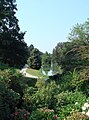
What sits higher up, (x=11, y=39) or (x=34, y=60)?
(x=34, y=60)

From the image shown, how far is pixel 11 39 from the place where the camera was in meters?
36.2

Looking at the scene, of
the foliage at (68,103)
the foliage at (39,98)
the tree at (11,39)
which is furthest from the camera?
the tree at (11,39)

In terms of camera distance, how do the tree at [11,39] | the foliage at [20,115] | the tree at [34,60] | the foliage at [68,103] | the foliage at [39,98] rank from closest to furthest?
the foliage at [20,115], the foliage at [68,103], the foliage at [39,98], the tree at [11,39], the tree at [34,60]

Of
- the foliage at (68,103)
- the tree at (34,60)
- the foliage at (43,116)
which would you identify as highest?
the tree at (34,60)

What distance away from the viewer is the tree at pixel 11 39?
35794 millimetres

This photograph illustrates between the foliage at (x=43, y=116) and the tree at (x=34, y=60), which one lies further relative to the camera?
the tree at (x=34, y=60)

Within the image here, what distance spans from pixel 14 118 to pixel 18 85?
3161 mm

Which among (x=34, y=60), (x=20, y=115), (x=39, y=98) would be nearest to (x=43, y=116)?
(x=20, y=115)

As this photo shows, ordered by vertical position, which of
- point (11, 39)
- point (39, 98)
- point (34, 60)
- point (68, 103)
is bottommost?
point (68, 103)

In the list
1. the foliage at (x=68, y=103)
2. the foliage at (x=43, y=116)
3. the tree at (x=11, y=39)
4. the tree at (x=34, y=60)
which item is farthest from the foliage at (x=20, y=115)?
the tree at (x=34, y=60)

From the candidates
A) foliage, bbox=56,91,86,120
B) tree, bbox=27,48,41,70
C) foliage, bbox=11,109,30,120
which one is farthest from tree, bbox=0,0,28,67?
tree, bbox=27,48,41,70

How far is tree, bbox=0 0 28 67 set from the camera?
35.8 metres

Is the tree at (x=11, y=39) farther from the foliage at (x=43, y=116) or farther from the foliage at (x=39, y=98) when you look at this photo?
the foliage at (x=43, y=116)

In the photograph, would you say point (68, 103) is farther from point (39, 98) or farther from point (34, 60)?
point (34, 60)
